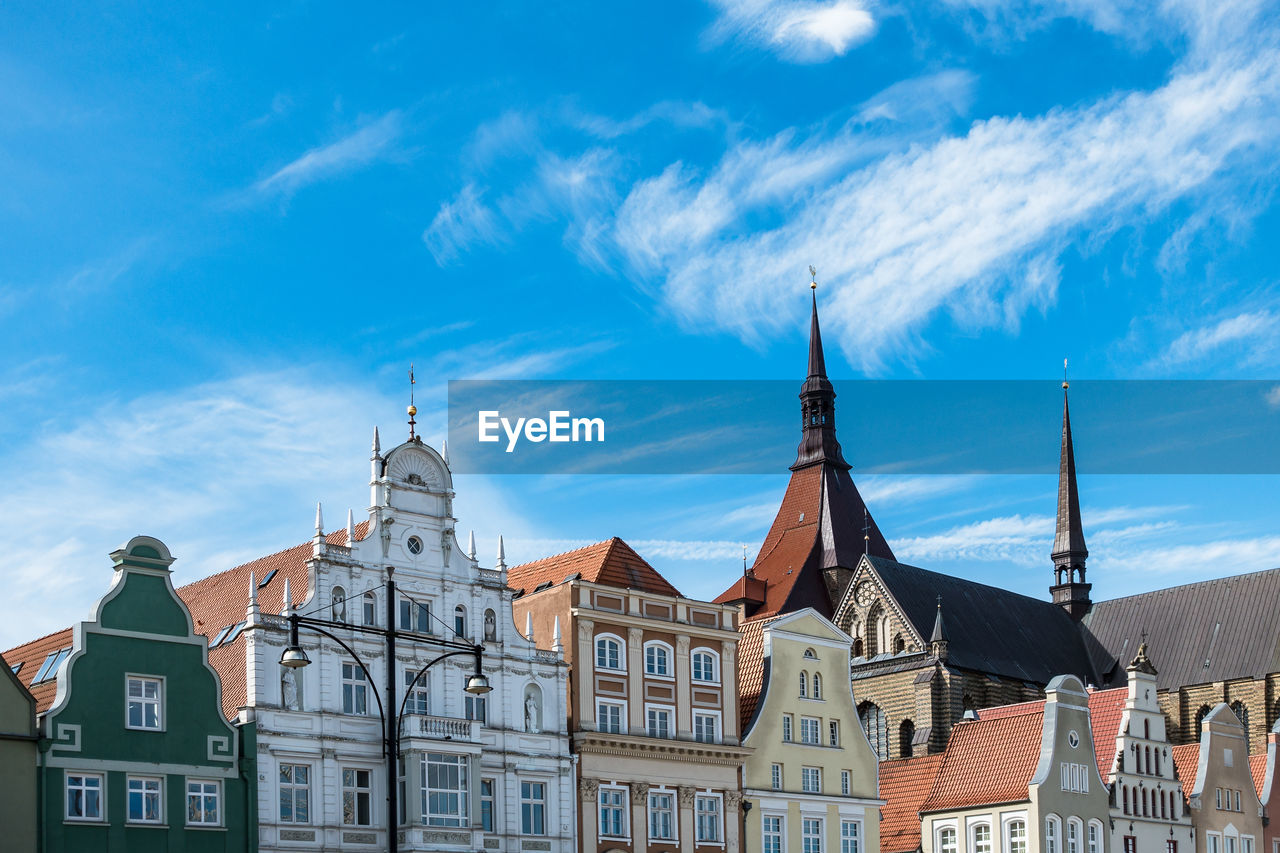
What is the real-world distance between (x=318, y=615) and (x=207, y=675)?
3857 mm

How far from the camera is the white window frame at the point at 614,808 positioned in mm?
53781

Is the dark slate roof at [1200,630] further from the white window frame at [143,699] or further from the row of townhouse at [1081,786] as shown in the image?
the white window frame at [143,699]

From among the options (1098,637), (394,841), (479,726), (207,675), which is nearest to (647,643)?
(479,726)

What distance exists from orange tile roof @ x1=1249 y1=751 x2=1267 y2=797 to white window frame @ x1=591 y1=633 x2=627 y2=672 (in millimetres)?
34475

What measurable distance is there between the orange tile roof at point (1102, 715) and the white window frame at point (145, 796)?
35292 mm

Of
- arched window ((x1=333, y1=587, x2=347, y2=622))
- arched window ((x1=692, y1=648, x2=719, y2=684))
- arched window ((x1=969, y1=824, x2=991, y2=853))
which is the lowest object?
arched window ((x1=969, y1=824, x2=991, y2=853))

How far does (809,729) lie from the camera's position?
60750 millimetres

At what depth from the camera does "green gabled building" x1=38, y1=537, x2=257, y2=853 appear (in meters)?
42.7

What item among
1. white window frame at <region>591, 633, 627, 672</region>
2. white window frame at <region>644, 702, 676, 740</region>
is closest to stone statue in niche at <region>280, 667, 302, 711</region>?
white window frame at <region>591, 633, 627, 672</region>

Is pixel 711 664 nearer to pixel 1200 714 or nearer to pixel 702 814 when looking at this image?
pixel 702 814

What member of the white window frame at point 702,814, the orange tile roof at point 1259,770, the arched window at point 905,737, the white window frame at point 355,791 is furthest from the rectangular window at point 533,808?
the arched window at point 905,737

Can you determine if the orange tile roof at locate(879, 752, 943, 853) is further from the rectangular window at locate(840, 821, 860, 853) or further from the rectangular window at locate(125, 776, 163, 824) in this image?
the rectangular window at locate(125, 776, 163, 824)

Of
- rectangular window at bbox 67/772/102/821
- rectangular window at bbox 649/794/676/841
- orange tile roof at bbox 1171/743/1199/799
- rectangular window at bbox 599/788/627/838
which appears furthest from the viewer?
orange tile roof at bbox 1171/743/1199/799

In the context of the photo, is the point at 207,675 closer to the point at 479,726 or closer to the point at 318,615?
the point at 318,615
